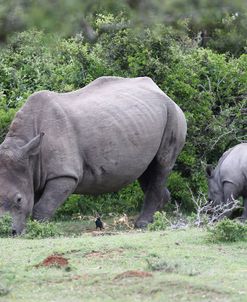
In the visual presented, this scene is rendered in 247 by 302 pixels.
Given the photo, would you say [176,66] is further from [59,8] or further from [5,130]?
[59,8]

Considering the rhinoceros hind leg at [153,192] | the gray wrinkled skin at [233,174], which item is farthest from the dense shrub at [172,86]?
the rhinoceros hind leg at [153,192]

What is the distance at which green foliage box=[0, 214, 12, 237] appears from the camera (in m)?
10.3

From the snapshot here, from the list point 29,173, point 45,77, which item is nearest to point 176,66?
point 45,77

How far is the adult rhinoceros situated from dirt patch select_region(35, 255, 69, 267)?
2683mm

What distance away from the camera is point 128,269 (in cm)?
766

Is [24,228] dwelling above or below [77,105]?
below

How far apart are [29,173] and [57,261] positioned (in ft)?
10.8

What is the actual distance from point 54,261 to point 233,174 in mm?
6338

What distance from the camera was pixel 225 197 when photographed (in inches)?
542

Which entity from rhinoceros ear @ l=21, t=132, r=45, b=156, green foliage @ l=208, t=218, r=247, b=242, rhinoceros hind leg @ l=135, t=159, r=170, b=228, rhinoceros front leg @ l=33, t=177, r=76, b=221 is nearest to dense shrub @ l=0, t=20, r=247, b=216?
rhinoceros hind leg @ l=135, t=159, r=170, b=228

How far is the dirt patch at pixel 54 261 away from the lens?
25.5 feet

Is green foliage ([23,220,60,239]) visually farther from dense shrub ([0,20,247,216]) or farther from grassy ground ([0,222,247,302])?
dense shrub ([0,20,247,216])

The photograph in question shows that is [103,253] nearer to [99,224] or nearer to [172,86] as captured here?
[99,224]

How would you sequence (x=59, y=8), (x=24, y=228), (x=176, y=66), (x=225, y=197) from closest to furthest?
1. (x=59, y=8)
2. (x=24, y=228)
3. (x=225, y=197)
4. (x=176, y=66)
